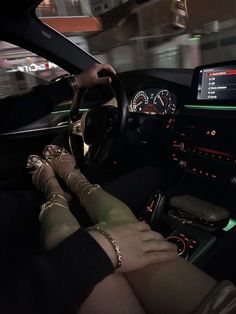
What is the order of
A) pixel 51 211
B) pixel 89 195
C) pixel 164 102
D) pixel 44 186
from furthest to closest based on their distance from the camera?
1. pixel 164 102
2. pixel 44 186
3. pixel 89 195
4. pixel 51 211

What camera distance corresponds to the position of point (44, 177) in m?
1.25

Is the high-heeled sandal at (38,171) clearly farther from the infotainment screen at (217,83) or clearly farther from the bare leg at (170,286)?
the infotainment screen at (217,83)

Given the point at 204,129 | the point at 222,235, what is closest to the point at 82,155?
the point at 204,129

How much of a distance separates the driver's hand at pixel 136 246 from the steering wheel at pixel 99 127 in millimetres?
494

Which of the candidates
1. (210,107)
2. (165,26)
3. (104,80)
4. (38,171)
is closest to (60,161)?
(38,171)

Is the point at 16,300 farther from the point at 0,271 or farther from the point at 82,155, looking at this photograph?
the point at 82,155

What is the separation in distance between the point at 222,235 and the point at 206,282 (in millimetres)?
484

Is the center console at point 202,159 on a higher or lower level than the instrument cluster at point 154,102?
lower

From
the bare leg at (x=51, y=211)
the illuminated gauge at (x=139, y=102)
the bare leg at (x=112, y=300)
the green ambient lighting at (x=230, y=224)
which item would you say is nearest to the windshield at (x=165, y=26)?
the illuminated gauge at (x=139, y=102)

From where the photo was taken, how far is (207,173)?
1313 mm

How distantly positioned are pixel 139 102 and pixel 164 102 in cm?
13

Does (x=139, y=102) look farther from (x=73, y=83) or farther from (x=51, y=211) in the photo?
(x=51, y=211)

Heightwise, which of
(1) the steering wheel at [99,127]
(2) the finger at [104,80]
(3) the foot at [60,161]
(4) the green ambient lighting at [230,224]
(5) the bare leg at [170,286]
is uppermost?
(2) the finger at [104,80]

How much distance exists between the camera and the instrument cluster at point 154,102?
1.66 m
